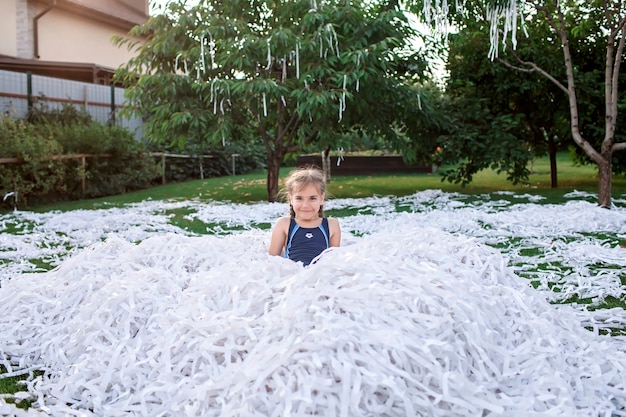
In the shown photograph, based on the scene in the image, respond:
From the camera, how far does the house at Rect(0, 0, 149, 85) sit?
13031 mm

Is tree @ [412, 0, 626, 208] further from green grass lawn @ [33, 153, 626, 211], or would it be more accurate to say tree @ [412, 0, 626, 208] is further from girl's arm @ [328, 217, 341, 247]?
girl's arm @ [328, 217, 341, 247]

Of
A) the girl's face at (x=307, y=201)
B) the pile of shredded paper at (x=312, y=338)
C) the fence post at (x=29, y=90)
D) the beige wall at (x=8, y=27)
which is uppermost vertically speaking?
the beige wall at (x=8, y=27)

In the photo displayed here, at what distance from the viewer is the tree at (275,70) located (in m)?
7.93

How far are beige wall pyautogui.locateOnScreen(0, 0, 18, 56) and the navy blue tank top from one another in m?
11.8

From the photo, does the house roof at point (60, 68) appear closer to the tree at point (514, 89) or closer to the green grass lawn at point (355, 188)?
the green grass lawn at point (355, 188)

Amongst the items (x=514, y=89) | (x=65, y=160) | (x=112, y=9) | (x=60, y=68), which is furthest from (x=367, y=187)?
(x=112, y=9)

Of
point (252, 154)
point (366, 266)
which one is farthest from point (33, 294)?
point (252, 154)

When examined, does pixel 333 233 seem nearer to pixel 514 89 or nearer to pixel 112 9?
pixel 514 89

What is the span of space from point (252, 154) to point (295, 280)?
48.7 ft

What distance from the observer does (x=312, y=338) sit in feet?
6.23

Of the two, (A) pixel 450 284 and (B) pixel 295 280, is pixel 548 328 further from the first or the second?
(B) pixel 295 280

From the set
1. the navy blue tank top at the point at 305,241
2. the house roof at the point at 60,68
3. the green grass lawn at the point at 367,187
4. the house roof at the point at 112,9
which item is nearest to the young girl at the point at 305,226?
the navy blue tank top at the point at 305,241

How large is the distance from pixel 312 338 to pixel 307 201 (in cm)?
120

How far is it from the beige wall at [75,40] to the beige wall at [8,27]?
70 centimetres
